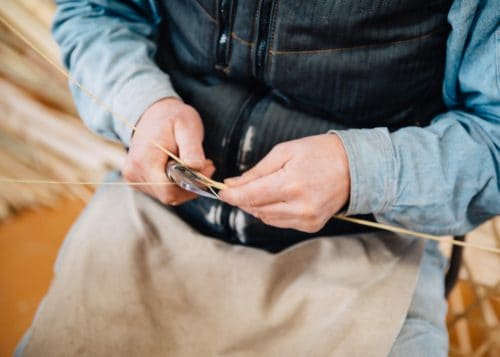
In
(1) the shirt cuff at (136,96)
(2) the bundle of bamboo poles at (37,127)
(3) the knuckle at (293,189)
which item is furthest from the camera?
(2) the bundle of bamboo poles at (37,127)

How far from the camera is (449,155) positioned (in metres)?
0.51

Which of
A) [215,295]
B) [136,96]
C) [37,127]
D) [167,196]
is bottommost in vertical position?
[37,127]

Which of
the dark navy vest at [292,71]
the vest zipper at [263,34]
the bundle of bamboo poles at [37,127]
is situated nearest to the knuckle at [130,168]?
the dark navy vest at [292,71]

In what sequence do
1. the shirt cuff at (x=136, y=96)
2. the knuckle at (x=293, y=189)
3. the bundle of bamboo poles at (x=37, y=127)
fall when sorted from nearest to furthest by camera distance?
1. the knuckle at (x=293, y=189)
2. the shirt cuff at (x=136, y=96)
3. the bundle of bamboo poles at (x=37, y=127)

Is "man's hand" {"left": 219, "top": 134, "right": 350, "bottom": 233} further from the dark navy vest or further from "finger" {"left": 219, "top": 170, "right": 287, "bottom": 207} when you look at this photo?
the dark navy vest

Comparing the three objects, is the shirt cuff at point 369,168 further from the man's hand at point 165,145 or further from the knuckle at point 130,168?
the knuckle at point 130,168

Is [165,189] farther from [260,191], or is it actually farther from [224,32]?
[224,32]

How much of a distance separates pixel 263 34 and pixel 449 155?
0.30m

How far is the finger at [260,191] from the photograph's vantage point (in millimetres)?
482

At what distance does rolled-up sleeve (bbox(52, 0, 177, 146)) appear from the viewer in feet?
2.02

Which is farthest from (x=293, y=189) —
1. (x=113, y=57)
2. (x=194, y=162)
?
(x=113, y=57)

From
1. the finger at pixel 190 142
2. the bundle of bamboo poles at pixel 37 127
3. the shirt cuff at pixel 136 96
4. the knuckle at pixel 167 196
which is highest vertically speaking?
the shirt cuff at pixel 136 96

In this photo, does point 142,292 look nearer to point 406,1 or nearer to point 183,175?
point 183,175

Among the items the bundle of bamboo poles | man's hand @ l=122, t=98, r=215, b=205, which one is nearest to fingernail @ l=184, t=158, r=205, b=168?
man's hand @ l=122, t=98, r=215, b=205
